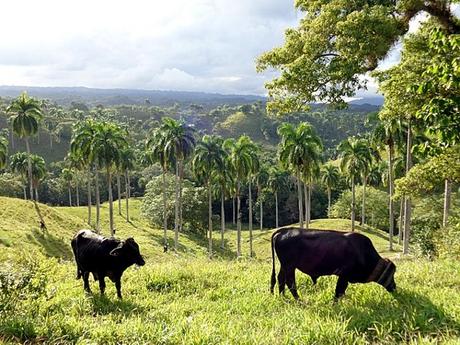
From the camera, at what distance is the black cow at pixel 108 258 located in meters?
11.2

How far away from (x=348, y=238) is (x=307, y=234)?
972mm

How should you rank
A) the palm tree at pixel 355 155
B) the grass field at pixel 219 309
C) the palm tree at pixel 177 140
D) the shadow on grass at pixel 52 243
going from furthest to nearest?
the palm tree at pixel 355 155, the palm tree at pixel 177 140, the shadow on grass at pixel 52 243, the grass field at pixel 219 309

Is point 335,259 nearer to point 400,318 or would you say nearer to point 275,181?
point 400,318

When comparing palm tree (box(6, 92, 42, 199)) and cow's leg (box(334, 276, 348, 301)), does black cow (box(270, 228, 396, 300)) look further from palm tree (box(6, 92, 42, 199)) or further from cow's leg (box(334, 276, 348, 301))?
palm tree (box(6, 92, 42, 199))

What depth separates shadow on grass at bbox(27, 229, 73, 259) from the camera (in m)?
44.6

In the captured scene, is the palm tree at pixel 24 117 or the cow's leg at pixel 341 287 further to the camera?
the palm tree at pixel 24 117

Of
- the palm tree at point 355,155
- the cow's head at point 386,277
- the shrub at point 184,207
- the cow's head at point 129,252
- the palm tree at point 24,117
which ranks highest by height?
the palm tree at point 24,117

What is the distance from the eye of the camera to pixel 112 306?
1006cm

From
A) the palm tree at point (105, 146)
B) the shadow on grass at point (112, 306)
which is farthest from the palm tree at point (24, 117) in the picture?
the shadow on grass at point (112, 306)

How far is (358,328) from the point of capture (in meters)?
8.01

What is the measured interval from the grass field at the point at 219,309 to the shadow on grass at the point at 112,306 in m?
0.02

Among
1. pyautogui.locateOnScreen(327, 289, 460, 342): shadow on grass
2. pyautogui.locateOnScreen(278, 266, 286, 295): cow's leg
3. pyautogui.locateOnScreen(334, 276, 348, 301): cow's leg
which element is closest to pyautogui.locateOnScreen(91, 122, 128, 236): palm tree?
pyautogui.locateOnScreen(278, 266, 286, 295): cow's leg

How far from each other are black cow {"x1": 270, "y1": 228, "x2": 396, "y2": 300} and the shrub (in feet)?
227

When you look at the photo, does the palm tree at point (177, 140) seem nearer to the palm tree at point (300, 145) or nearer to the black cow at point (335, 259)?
the palm tree at point (300, 145)
